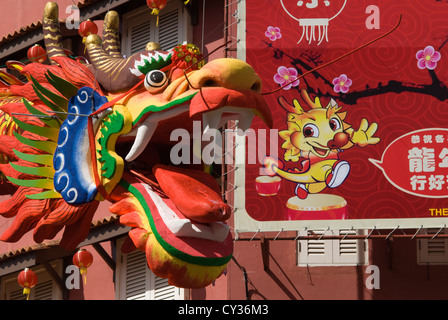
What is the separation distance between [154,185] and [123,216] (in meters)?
0.40

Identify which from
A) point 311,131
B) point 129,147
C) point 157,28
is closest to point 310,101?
point 311,131

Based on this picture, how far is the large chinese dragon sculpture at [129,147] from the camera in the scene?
13.7 metres

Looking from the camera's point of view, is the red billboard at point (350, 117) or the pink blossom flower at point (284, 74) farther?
the pink blossom flower at point (284, 74)

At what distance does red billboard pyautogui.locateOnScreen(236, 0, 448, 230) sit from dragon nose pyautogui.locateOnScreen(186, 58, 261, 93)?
6.50 m

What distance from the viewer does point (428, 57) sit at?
20.5 meters

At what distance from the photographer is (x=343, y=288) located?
834 inches

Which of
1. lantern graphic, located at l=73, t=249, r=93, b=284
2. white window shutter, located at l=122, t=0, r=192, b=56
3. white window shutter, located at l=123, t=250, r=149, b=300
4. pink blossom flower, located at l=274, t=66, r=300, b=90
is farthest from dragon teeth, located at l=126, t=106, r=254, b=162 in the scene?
white window shutter, located at l=122, t=0, r=192, b=56

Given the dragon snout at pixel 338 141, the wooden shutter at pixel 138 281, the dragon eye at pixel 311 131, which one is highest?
the dragon eye at pixel 311 131

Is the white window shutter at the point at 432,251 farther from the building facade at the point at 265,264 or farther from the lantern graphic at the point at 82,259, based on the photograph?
the lantern graphic at the point at 82,259

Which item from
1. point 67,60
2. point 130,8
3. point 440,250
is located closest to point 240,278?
point 440,250

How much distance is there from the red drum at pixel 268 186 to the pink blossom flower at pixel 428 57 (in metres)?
2.39

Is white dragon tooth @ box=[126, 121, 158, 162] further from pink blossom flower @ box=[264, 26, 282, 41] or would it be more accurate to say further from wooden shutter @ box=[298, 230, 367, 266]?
wooden shutter @ box=[298, 230, 367, 266]

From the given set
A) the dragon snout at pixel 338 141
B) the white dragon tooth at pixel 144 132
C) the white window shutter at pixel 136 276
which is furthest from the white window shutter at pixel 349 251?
the white dragon tooth at pixel 144 132
